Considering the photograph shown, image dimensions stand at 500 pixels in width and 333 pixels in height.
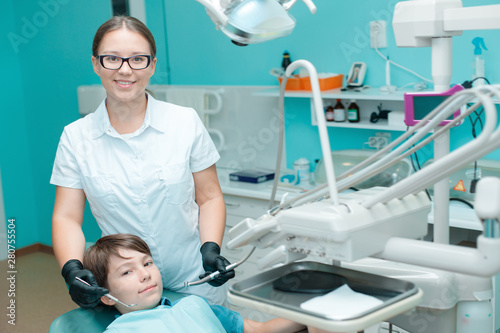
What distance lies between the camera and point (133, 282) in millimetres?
1603

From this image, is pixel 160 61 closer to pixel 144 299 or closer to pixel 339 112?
pixel 339 112

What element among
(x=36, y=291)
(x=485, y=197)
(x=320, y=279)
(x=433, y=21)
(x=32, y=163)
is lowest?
(x=36, y=291)

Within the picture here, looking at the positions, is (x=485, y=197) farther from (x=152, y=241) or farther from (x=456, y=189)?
(x=456, y=189)

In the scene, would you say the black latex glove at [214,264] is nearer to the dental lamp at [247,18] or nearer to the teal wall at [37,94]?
the dental lamp at [247,18]

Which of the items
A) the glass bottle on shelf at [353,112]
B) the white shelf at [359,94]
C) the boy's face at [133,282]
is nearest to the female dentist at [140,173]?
the boy's face at [133,282]

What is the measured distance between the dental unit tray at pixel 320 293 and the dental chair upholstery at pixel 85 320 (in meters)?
0.59

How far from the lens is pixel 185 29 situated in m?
3.79

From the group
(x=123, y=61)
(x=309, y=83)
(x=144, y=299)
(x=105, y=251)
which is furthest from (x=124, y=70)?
(x=309, y=83)

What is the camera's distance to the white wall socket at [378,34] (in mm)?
2936

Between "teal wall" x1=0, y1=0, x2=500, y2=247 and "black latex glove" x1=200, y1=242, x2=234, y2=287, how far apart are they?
1602 mm

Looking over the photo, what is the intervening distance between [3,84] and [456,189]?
337 cm

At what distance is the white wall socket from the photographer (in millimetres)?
2936

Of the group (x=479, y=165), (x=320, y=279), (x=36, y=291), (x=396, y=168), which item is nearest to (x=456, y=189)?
(x=479, y=165)

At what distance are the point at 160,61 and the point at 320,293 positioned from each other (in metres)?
3.04
